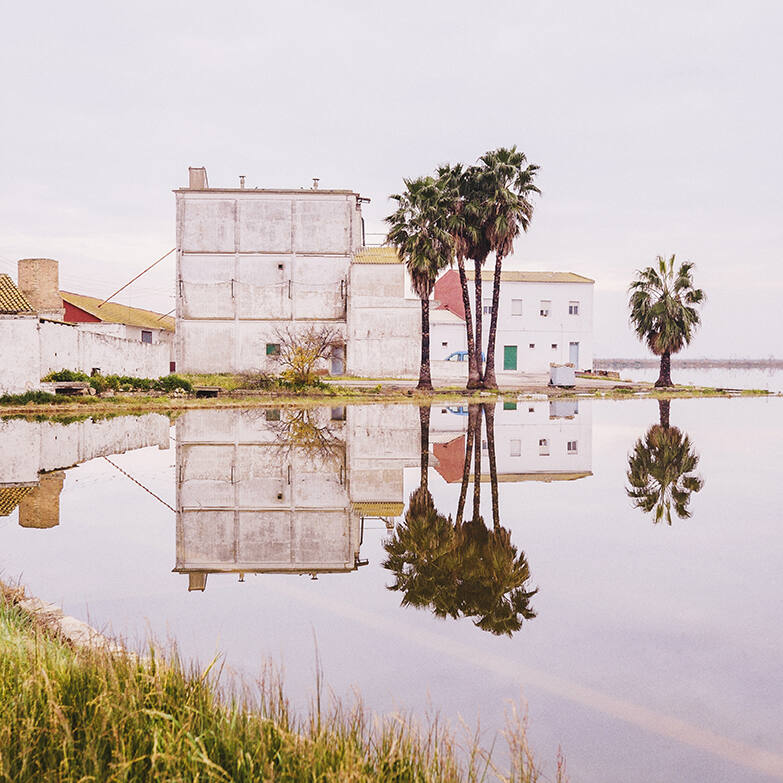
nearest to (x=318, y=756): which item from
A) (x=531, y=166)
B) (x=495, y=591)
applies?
(x=495, y=591)

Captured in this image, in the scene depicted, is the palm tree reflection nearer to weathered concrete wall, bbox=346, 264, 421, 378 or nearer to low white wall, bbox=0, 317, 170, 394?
low white wall, bbox=0, 317, 170, 394

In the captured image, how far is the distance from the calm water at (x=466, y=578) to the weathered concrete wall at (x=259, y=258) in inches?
1346

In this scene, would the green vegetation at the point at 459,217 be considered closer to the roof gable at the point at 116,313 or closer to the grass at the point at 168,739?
the roof gable at the point at 116,313

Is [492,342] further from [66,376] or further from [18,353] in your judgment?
[18,353]

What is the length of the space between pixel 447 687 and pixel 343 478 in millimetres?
8549

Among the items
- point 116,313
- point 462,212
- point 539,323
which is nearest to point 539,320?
point 539,323

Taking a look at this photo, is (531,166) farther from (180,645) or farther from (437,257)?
(180,645)

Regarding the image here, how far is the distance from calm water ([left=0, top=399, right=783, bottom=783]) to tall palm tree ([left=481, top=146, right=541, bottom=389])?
24527 mm

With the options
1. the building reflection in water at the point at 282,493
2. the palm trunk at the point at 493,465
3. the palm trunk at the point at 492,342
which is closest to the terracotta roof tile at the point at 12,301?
the building reflection in water at the point at 282,493

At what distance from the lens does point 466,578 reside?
23.1ft

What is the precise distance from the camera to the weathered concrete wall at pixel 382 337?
49000 mm

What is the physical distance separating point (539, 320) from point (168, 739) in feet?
191

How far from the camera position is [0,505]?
10773 mm

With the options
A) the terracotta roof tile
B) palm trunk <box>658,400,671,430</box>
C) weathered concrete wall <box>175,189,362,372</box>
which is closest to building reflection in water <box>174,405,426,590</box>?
palm trunk <box>658,400,671,430</box>
